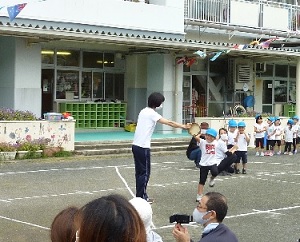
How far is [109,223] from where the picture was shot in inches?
93.9

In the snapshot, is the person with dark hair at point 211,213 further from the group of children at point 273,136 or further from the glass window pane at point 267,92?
the glass window pane at point 267,92

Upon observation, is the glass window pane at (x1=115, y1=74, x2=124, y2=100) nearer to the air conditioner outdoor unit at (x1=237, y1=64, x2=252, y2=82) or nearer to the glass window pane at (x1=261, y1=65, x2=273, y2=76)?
the air conditioner outdoor unit at (x1=237, y1=64, x2=252, y2=82)

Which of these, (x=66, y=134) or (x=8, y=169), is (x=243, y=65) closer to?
(x=66, y=134)

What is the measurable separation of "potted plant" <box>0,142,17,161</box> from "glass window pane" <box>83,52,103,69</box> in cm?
657

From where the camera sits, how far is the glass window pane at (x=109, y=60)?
22.8 m

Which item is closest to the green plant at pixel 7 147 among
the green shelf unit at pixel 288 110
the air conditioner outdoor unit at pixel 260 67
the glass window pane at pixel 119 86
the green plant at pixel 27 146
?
the green plant at pixel 27 146

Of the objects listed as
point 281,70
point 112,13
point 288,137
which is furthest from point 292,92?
point 112,13

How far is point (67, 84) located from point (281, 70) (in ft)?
35.1

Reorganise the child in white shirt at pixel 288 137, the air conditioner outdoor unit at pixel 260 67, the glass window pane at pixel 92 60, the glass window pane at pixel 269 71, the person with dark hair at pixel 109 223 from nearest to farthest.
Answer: the person with dark hair at pixel 109 223 → the child in white shirt at pixel 288 137 → the glass window pane at pixel 92 60 → the air conditioner outdoor unit at pixel 260 67 → the glass window pane at pixel 269 71

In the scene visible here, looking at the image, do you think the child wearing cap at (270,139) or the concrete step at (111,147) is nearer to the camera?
the concrete step at (111,147)

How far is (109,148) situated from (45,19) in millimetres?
4216

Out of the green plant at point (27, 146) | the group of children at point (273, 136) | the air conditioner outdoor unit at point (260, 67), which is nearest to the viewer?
the green plant at point (27, 146)

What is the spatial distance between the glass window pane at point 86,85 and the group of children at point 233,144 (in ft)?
20.3

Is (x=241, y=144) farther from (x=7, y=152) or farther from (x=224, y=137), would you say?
(x=7, y=152)
